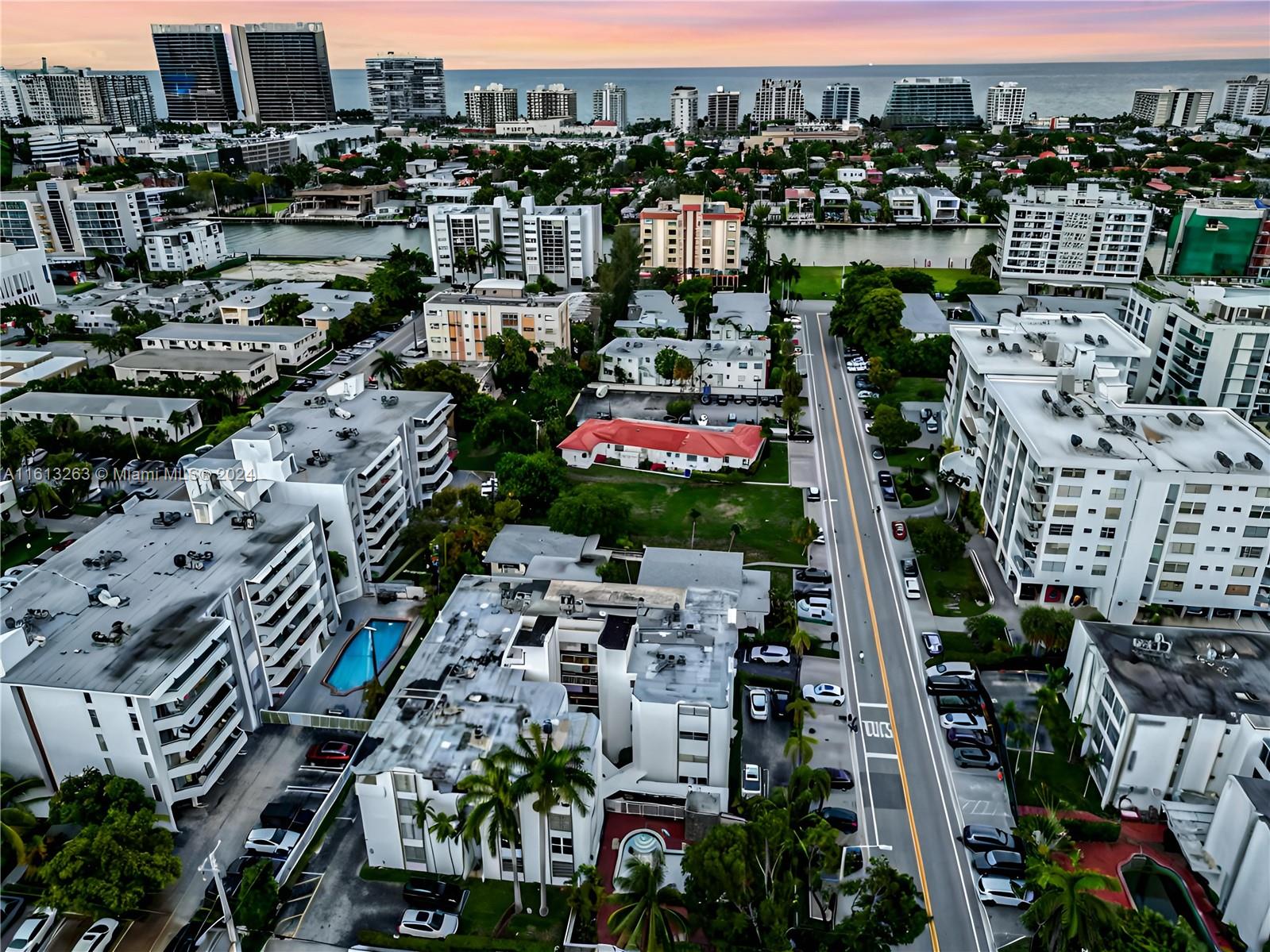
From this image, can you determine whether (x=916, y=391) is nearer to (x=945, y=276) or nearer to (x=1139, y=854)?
(x=945, y=276)

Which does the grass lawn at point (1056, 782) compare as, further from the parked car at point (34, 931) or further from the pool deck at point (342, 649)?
the parked car at point (34, 931)

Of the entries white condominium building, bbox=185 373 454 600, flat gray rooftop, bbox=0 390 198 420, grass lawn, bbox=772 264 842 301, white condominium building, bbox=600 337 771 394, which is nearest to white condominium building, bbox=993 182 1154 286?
grass lawn, bbox=772 264 842 301

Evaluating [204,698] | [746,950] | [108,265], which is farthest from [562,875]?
[108,265]

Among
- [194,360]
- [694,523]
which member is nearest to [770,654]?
[694,523]

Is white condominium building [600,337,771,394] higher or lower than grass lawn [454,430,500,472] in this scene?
higher

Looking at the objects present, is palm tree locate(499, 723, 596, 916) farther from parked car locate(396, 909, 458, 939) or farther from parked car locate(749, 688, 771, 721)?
parked car locate(749, 688, 771, 721)

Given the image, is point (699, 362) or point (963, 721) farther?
point (699, 362)

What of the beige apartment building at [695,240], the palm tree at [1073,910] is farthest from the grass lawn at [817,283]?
the palm tree at [1073,910]
